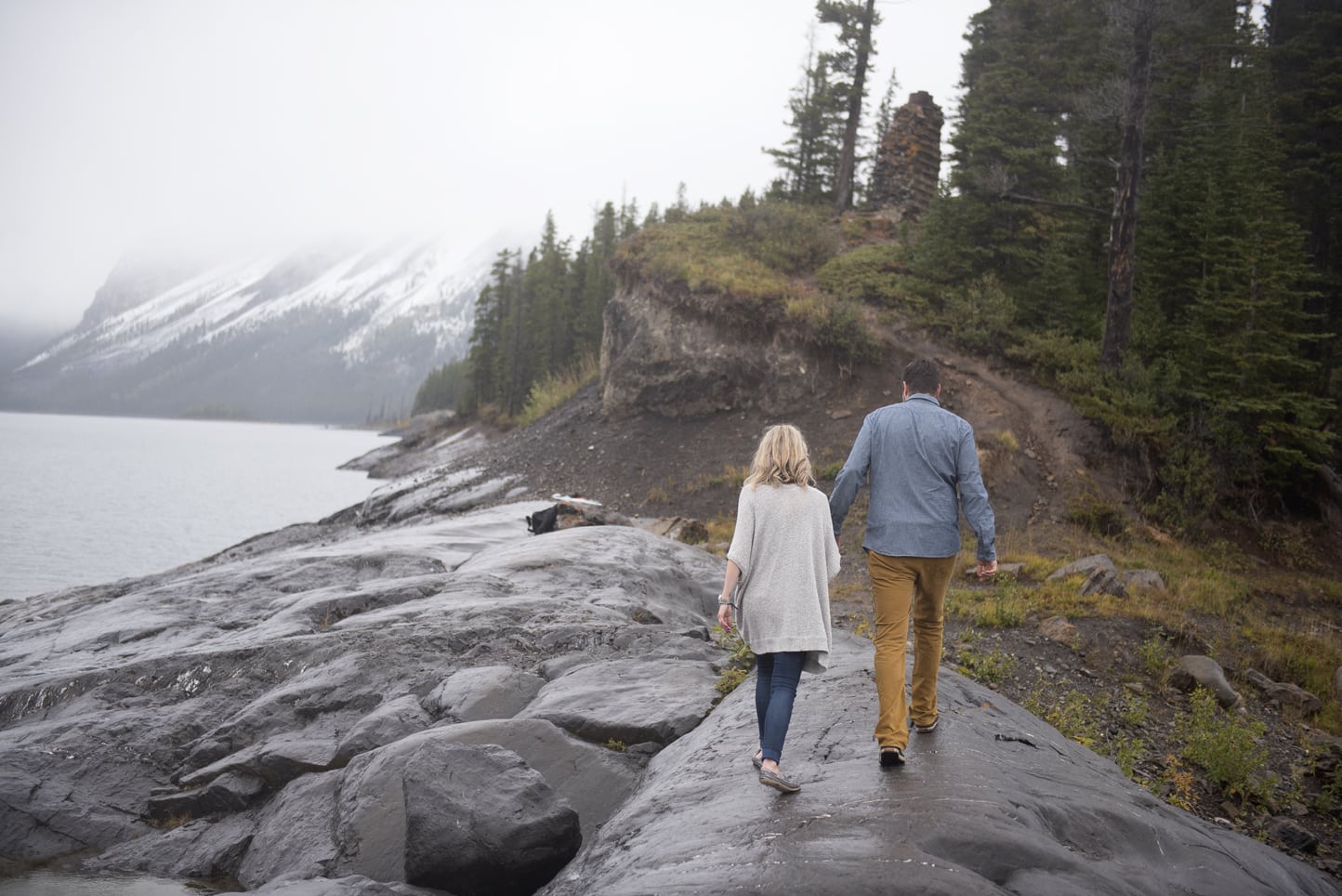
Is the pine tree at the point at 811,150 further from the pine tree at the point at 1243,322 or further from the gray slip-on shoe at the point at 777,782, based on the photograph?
the gray slip-on shoe at the point at 777,782

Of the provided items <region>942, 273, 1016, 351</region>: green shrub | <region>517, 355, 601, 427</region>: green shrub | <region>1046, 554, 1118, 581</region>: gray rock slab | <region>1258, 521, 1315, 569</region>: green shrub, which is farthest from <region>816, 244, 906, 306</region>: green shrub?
<region>1046, 554, 1118, 581</region>: gray rock slab

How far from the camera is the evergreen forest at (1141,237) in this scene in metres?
17.5

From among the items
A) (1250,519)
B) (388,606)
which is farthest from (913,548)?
(1250,519)

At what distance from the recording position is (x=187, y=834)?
654 centimetres

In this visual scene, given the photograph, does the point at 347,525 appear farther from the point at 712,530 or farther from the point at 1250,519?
the point at 1250,519

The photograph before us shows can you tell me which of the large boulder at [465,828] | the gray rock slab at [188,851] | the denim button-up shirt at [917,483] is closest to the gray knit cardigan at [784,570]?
the denim button-up shirt at [917,483]

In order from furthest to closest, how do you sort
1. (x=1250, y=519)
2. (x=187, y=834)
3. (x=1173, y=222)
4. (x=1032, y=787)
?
(x=1173, y=222), (x=1250, y=519), (x=187, y=834), (x=1032, y=787)

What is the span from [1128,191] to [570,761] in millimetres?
18671

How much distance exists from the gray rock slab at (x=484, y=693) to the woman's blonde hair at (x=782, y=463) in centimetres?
365

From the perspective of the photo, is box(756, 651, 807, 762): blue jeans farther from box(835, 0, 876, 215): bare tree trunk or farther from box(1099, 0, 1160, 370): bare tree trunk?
box(835, 0, 876, 215): bare tree trunk

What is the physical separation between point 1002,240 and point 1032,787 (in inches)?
817

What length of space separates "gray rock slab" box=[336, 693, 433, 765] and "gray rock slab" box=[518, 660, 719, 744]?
974mm

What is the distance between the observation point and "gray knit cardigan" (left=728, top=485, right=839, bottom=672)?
15.7 ft

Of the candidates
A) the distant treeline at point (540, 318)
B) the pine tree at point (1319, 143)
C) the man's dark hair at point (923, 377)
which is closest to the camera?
the man's dark hair at point (923, 377)
